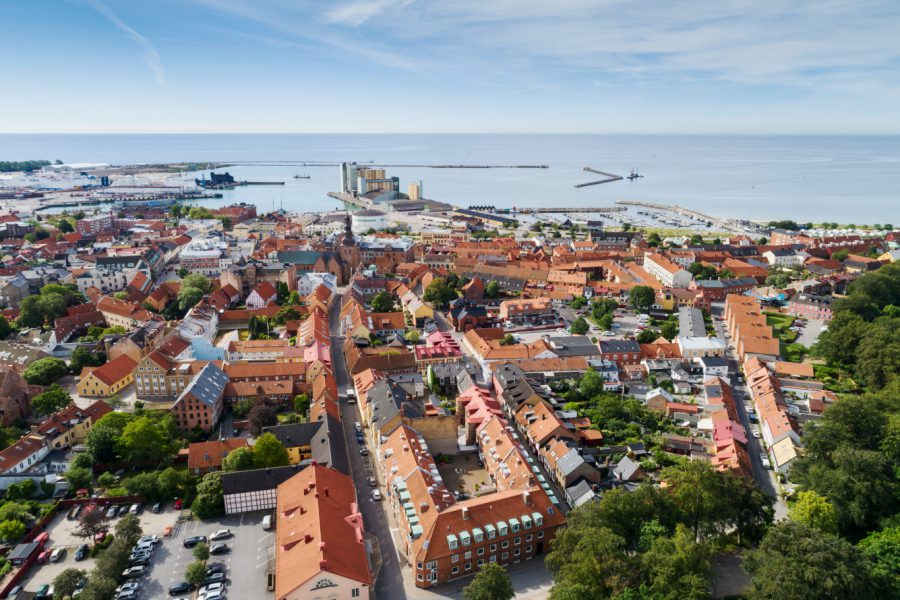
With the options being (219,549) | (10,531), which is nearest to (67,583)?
(219,549)

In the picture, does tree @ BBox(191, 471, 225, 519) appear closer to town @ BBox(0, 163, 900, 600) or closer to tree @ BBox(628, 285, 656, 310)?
town @ BBox(0, 163, 900, 600)

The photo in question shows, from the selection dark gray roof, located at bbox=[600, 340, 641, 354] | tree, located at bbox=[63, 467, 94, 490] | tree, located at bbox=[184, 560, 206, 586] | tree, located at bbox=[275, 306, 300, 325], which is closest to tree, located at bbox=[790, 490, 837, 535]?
dark gray roof, located at bbox=[600, 340, 641, 354]

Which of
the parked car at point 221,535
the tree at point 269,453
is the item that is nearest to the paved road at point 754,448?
the tree at point 269,453

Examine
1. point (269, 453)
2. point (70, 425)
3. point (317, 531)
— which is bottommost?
point (70, 425)

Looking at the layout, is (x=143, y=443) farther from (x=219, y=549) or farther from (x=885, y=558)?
(x=885, y=558)

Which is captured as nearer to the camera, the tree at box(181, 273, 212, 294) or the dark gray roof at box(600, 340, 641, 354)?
the dark gray roof at box(600, 340, 641, 354)

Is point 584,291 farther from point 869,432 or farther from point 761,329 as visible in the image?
point 869,432
